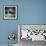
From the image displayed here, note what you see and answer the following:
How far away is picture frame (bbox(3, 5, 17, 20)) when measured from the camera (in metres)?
Result: 4.58

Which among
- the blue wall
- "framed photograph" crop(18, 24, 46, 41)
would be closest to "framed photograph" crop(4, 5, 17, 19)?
the blue wall

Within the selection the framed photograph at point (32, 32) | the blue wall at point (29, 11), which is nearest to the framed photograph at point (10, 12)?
the blue wall at point (29, 11)

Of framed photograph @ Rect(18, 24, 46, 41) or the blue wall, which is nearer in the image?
framed photograph @ Rect(18, 24, 46, 41)

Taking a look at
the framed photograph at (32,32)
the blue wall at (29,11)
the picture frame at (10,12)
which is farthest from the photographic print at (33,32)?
the picture frame at (10,12)

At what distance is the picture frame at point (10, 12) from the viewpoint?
180 inches

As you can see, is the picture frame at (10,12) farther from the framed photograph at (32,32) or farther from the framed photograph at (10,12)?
the framed photograph at (32,32)

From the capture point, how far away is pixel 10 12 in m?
4.60

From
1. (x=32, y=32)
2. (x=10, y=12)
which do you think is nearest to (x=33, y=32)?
(x=32, y=32)

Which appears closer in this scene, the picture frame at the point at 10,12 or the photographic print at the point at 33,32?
the photographic print at the point at 33,32

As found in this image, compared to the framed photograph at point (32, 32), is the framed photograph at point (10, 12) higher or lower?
higher

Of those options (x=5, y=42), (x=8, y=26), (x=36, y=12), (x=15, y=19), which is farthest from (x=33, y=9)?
(x=5, y=42)

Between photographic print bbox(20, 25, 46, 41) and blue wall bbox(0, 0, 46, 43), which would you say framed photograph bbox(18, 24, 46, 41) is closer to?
photographic print bbox(20, 25, 46, 41)

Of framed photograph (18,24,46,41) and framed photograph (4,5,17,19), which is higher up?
framed photograph (4,5,17,19)

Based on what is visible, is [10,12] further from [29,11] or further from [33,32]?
[33,32]
